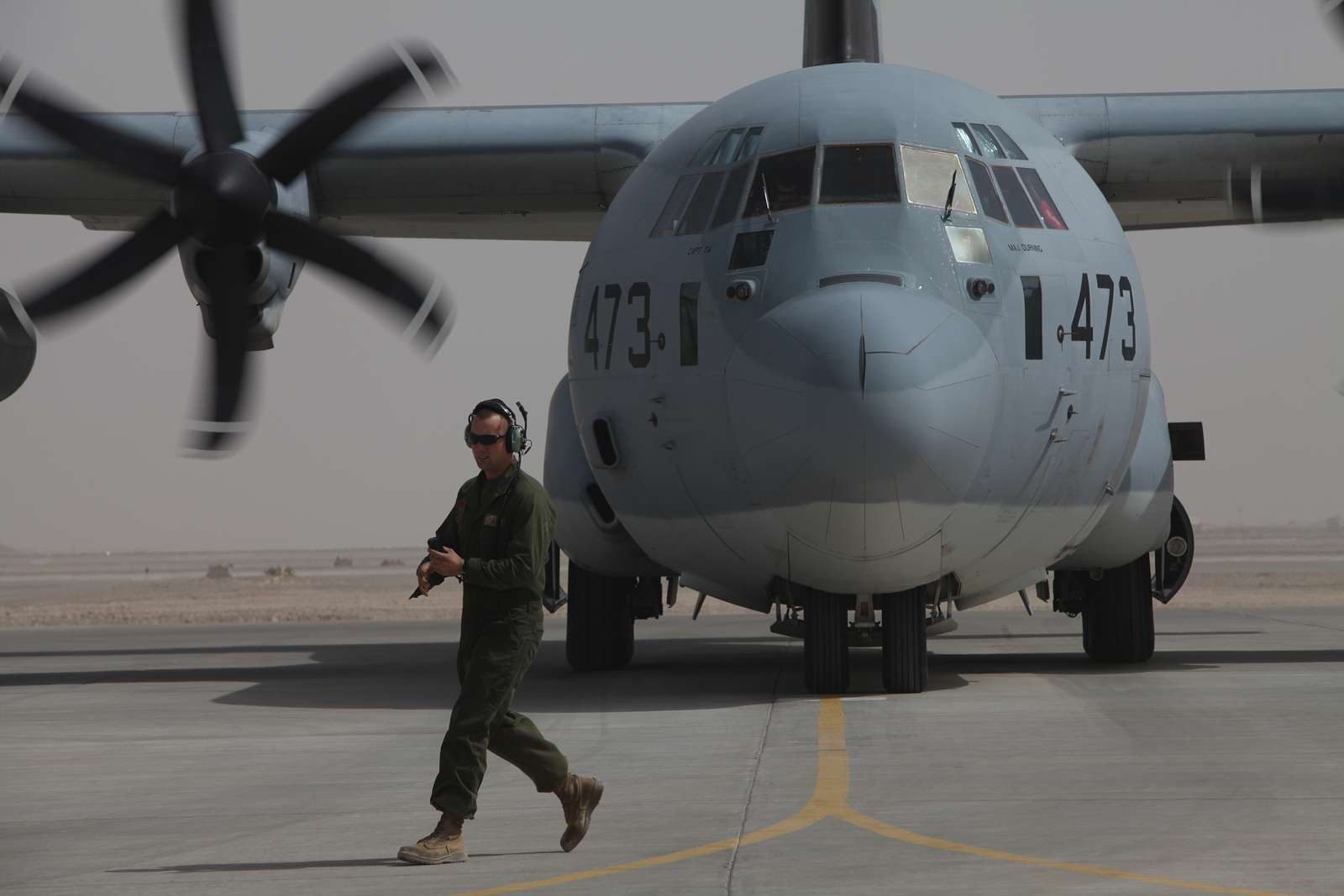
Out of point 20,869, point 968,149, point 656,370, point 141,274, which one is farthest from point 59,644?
point 20,869

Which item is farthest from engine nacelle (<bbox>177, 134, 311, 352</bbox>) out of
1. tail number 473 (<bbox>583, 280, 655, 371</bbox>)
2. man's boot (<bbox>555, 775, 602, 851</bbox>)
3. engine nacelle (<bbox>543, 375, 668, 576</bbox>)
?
man's boot (<bbox>555, 775, 602, 851</bbox>)

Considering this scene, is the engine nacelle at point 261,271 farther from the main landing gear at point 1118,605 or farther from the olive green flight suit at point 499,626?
the olive green flight suit at point 499,626

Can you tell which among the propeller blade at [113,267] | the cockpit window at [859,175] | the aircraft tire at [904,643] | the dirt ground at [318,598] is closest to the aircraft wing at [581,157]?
the propeller blade at [113,267]

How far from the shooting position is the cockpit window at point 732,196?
11781 millimetres

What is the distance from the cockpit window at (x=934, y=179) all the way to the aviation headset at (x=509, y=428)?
510 centimetres

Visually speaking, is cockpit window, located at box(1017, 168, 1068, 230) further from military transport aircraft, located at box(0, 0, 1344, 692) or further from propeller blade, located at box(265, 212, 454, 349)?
propeller blade, located at box(265, 212, 454, 349)

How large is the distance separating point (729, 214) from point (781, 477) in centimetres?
200

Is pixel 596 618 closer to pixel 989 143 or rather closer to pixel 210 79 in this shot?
pixel 989 143

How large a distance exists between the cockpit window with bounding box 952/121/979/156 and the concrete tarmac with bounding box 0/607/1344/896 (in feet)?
12.4

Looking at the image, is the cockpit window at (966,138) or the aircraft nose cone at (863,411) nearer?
the aircraft nose cone at (863,411)

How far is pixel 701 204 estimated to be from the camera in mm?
12078

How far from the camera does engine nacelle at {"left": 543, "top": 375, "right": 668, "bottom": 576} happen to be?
13859mm

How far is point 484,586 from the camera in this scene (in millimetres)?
6895

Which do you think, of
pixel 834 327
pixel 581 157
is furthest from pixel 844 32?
pixel 834 327
